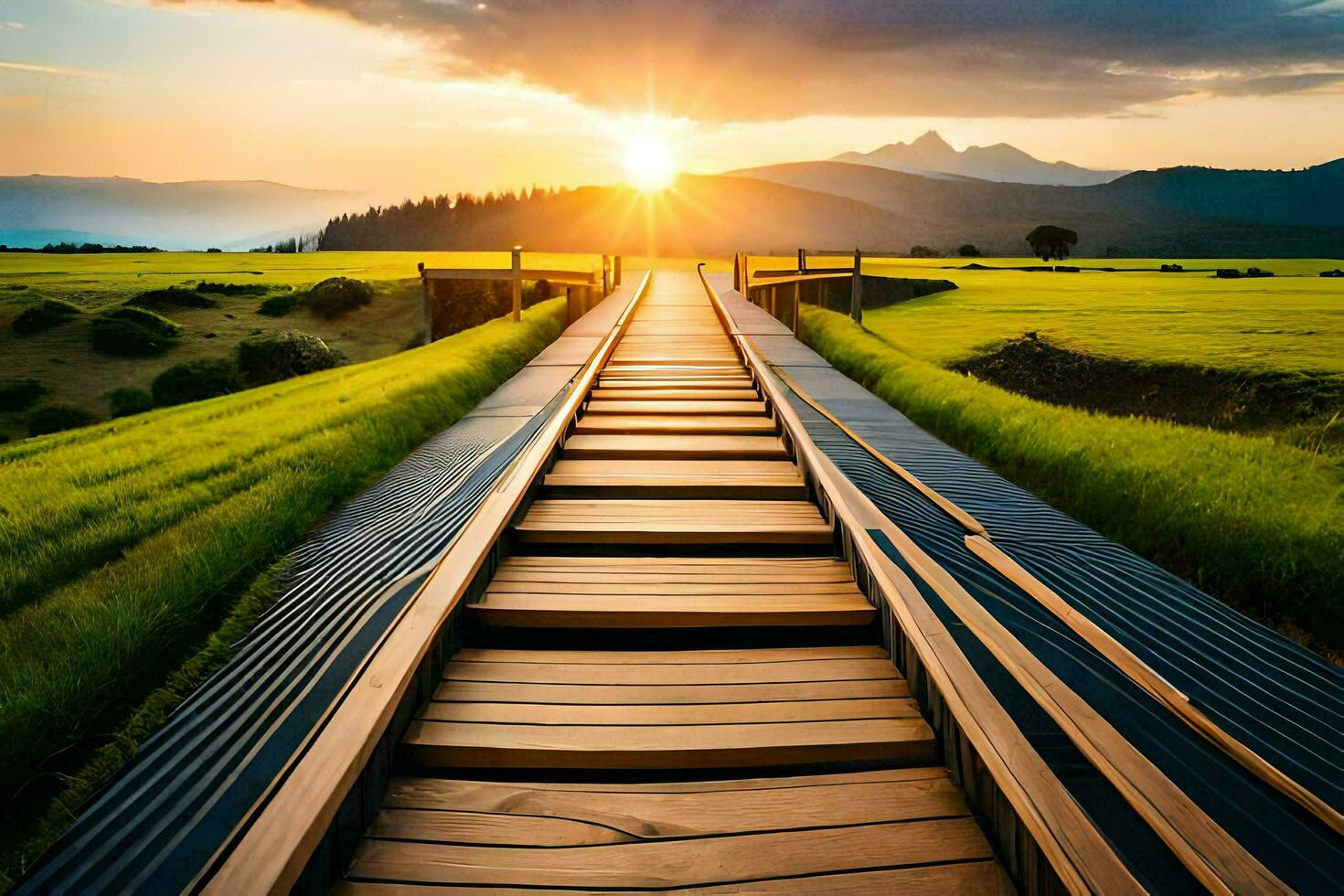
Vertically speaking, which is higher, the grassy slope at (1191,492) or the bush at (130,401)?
the grassy slope at (1191,492)

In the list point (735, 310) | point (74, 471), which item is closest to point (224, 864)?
point (74, 471)

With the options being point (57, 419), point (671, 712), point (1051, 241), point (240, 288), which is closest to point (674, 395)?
point (671, 712)

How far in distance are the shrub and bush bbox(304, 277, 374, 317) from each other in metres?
9.53

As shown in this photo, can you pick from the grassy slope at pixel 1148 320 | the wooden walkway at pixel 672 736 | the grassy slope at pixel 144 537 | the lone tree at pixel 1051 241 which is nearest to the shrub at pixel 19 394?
the grassy slope at pixel 144 537

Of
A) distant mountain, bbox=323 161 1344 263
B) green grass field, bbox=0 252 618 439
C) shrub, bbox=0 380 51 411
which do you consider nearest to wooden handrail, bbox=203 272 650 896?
green grass field, bbox=0 252 618 439

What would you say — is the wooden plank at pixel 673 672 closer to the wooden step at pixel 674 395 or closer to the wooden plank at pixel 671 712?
the wooden plank at pixel 671 712

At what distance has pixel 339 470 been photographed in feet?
18.4

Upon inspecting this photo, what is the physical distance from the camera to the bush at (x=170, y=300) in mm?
27922

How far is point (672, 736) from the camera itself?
2.37 metres

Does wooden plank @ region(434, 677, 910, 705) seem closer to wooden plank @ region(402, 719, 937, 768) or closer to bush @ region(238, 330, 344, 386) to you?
wooden plank @ region(402, 719, 937, 768)

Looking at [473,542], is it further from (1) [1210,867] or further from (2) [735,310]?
(2) [735,310]

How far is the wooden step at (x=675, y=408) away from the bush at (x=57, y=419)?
18576 mm

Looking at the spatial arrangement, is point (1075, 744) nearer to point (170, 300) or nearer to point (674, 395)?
point (674, 395)

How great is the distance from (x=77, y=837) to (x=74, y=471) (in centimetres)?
505
